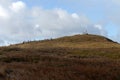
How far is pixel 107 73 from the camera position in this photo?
25.8 meters

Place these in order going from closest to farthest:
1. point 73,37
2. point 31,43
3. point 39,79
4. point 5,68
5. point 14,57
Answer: point 39,79, point 5,68, point 14,57, point 31,43, point 73,37

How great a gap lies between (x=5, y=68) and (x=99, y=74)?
7538 millimetres

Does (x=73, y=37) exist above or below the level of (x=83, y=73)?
above

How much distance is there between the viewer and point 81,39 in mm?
99750

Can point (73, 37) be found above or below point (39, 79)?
above

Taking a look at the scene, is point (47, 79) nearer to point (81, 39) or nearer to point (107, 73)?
point (107, 73)

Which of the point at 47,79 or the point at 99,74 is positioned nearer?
the point at 47,79

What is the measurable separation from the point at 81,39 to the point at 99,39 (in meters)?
5.26

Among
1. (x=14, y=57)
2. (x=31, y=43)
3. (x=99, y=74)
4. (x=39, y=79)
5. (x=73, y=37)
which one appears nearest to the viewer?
(x=39, y=79)

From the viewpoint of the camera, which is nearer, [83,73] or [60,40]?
[83,73]

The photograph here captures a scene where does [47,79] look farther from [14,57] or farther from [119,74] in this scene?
[14,57]

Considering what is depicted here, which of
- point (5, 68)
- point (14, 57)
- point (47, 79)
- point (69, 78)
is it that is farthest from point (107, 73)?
point (14, 57)

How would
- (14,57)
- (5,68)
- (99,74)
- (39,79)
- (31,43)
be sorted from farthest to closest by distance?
(31,43), (14,57), (5,68), (99,74), (39,79)

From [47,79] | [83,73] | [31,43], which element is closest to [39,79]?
[47,79]
